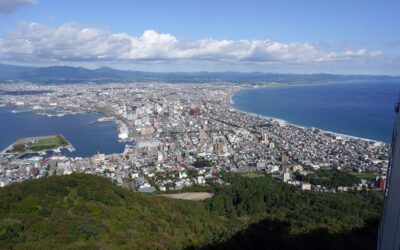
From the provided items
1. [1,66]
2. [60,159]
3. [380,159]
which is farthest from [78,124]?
[1,66]

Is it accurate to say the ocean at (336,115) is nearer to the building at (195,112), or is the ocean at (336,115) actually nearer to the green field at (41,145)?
the building at (195,112)

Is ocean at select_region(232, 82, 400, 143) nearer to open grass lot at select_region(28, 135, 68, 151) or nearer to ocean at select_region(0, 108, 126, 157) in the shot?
ocean at select_region(0, 108, 126, 157)

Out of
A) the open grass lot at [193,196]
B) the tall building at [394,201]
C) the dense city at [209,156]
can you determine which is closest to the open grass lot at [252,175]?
the dense city at [209,156]

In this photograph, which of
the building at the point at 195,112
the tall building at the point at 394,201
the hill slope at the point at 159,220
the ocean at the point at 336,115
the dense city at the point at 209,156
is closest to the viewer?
the tall building at the point at 394,201

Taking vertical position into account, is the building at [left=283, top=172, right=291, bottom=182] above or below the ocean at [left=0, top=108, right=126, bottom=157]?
above

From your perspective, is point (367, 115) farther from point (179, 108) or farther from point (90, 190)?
point (90, 190)

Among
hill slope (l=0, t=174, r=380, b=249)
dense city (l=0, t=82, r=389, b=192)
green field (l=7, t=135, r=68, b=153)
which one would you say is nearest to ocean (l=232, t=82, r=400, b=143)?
dense city (l=0, t=82, r=389, b=192)
